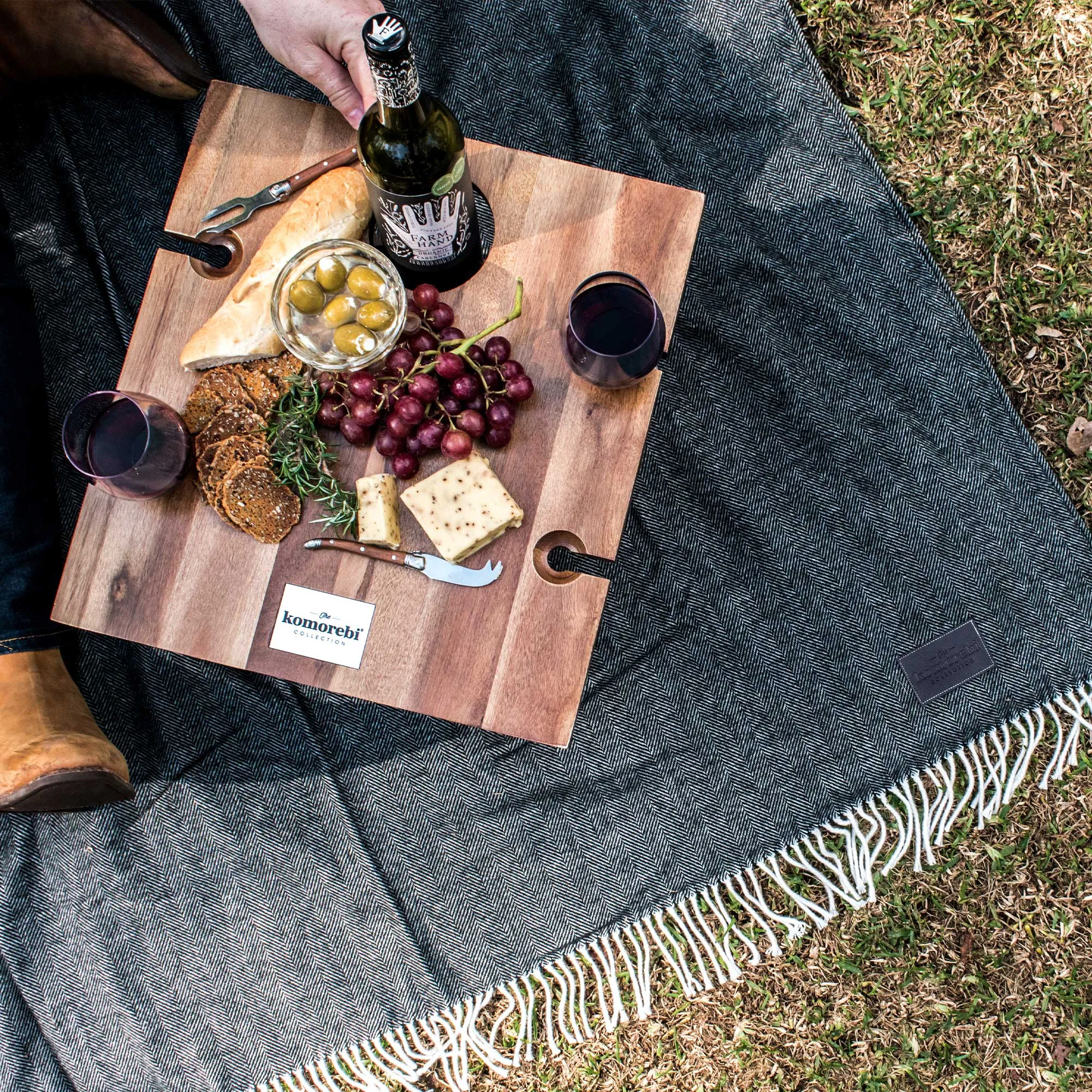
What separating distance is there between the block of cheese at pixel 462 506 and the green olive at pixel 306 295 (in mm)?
312

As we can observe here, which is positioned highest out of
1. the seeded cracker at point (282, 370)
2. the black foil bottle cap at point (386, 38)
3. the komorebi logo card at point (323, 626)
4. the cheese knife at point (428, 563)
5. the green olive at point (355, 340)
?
the black foil bottle cap at point (386, 38)

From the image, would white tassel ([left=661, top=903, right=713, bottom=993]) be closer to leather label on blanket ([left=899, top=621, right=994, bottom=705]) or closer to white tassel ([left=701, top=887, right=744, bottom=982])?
white tassel ([left=701, top=887, right=744, bottom=982])

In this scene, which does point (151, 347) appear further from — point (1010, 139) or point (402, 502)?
point (1010, 139)

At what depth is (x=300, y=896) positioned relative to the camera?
5.94 ft

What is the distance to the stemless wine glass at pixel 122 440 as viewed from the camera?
1.33m

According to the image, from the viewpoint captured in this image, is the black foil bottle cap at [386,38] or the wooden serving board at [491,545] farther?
the wooden serving board at [491,545]

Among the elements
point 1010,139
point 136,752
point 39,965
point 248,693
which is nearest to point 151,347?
point 248,693

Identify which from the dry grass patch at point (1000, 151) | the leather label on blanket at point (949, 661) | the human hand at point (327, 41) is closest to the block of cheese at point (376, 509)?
the human hand at point (327, 41)

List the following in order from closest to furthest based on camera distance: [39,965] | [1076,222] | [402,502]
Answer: [402,502] → [39,965] → [1076,222]

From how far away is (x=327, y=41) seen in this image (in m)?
1.45

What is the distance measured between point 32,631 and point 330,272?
922 millimetres

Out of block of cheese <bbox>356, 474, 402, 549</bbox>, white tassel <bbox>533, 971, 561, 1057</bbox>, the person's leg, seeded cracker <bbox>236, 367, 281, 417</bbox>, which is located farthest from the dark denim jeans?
white tassel <bbox>533, 971, 561, 1057</bbox>

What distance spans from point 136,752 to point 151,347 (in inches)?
34.5

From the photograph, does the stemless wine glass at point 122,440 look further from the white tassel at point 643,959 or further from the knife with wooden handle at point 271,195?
the white tassel at point 643,959
